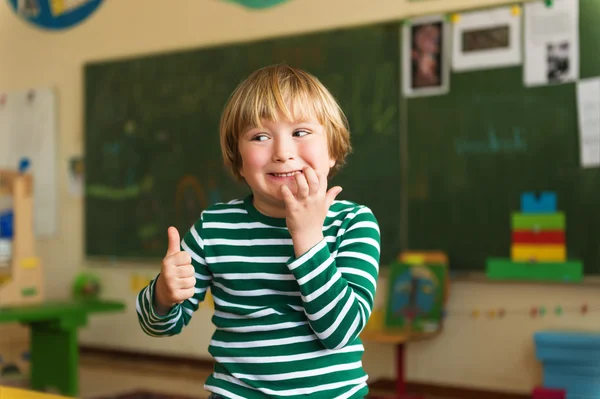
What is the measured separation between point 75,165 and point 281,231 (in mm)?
3801

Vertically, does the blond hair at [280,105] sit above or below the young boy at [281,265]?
above

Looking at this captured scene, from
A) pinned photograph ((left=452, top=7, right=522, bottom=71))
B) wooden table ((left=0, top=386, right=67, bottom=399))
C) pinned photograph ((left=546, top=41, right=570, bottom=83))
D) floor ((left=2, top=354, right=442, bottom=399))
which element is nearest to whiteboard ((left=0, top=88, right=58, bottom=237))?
floor ((left=2, top=354, right=442, bottom=399))

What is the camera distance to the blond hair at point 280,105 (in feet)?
3.46

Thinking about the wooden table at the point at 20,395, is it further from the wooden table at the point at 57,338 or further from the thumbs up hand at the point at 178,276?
the wooden table at the point at 57,338

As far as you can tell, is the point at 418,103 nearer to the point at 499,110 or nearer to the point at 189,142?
the point at 499,110

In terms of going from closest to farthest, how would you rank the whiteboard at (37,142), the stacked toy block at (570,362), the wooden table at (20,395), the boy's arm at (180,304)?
the boy's arm at (180,304) → the wooden table at (20,395) → the stacked toy block at (570,362) → the whiteboard at (37,142)

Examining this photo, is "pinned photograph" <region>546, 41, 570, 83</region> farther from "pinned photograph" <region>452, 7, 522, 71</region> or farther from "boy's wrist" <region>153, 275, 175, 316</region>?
"boy's wrist" <region>153, 275, 175, 316</region>

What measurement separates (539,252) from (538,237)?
0.06 meters

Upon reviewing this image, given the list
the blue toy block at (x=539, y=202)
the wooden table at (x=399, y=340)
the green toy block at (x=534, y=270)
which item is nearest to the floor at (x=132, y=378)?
the wooden table at (x=399, y=340)

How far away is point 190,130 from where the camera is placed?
4.11m

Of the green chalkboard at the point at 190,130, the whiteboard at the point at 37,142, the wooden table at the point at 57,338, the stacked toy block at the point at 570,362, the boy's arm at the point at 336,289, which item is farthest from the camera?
the whiteboard at the point at 37,142

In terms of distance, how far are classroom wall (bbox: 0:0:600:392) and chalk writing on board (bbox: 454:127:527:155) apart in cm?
56

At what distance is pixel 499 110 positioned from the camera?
3213 millimetres

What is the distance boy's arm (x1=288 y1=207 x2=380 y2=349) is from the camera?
3.14 feet
